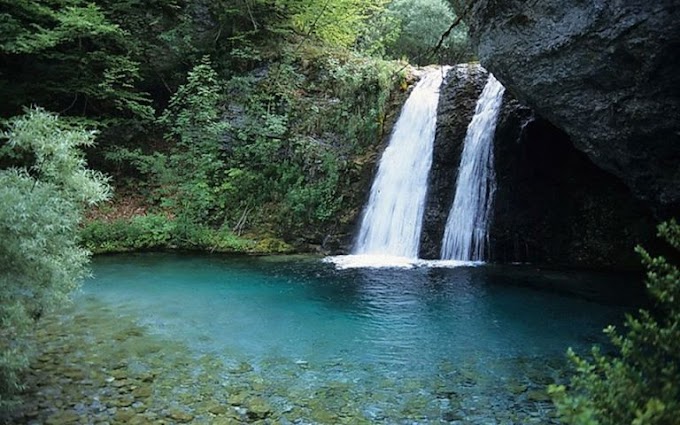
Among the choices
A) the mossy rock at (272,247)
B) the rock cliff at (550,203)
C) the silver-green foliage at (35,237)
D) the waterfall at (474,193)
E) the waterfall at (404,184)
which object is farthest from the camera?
the mossy rock at (272,247)

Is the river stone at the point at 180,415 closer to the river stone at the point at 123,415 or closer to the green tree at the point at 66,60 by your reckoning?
the river stone at the point at 123,415

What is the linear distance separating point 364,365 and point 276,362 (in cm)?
89

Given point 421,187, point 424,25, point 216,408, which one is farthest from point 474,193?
point 424,25

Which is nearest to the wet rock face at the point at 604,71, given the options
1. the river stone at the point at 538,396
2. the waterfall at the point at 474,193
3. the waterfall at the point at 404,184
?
the waterfall at the point at 474,193

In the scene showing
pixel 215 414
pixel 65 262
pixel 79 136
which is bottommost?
pixel 215 414

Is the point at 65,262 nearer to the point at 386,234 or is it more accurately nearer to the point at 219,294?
the point at 219,294

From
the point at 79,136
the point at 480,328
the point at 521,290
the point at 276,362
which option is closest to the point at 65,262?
the point at 79,136

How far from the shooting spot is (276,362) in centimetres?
545

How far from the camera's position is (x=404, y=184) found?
12062 mm

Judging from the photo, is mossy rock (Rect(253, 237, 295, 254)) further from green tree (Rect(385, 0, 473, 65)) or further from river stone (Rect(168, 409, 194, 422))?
green tree (Rect(385, 0, 473, 65))

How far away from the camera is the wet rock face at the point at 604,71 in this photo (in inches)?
229

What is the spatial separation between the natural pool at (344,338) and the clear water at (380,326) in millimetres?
20

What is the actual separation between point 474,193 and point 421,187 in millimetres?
1215

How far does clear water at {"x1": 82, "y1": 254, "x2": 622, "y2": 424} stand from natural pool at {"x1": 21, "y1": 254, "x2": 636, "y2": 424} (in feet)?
0.07
